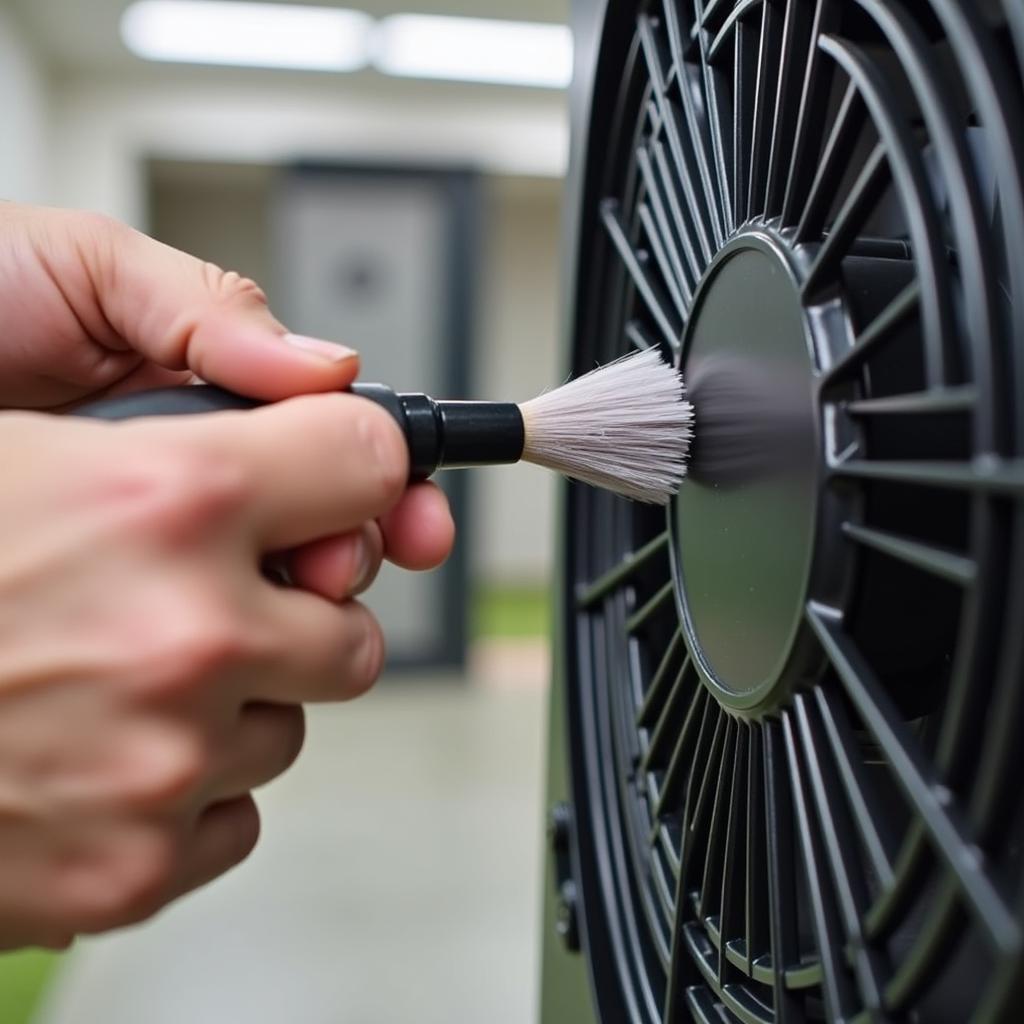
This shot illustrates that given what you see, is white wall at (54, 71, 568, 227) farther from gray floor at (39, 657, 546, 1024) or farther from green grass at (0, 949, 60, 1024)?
green grass at (0, 949, 60, 1024)

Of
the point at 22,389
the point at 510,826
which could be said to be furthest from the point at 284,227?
the point at 22,389

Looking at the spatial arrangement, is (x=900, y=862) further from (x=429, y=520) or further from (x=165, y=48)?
(x=165, y=48)

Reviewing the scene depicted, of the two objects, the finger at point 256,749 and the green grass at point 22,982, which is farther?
the green grass at point 22,982

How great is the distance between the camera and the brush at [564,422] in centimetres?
36

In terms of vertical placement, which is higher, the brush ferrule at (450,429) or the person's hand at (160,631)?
the brush ferrule at (450,429)

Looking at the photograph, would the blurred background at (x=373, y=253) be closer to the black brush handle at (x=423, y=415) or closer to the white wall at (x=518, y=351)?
the white wall at (x=518, y=351)

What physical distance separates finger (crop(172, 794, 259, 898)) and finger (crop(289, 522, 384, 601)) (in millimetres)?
76

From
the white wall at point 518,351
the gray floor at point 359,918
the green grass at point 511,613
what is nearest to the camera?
the gray floor at point 359,918

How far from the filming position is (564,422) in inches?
16.6

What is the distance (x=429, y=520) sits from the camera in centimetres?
39

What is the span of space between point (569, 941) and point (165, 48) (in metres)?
2.98

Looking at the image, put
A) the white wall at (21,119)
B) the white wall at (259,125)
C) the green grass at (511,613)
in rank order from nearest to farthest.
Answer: the white wall at (21,119), the white wall at (259,125), the green grass at (511,613)

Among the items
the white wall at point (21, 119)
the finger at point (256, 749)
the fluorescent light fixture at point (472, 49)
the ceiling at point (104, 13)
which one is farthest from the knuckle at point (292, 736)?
the fluorescent light fixture at point (472, 49)

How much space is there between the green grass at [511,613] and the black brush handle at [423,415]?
308 cm
